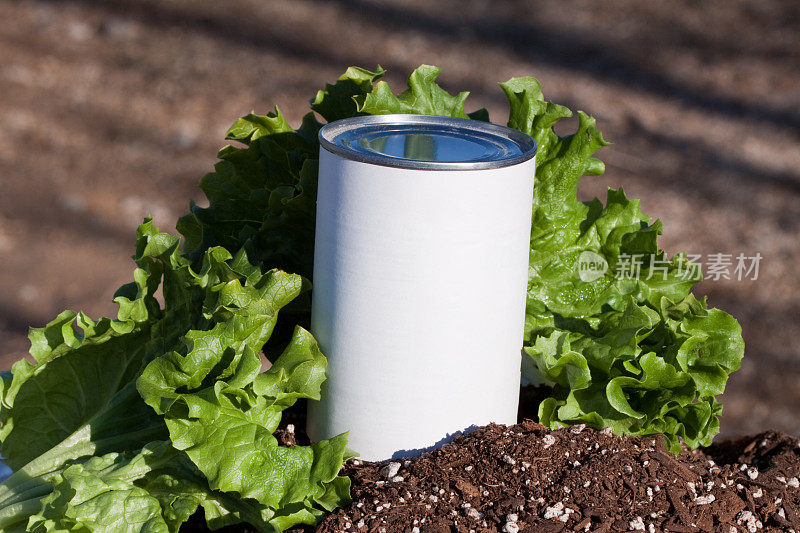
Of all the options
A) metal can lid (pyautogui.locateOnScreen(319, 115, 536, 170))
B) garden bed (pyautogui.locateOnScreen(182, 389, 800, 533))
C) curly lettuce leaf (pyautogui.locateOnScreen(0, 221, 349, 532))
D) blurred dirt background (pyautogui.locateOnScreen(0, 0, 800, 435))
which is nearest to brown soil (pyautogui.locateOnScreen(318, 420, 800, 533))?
garden bed (pyautogui.locateOnScreen(182, 389, 800, 533))

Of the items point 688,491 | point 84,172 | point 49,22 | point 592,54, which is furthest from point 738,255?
point 49,22

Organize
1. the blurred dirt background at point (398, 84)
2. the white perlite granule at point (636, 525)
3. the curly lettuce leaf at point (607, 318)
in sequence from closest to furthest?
the white perlite granule at point (636, 525) < the curly lettuce leaf at point (607, 318) < the blurred dirt background at point (398, 84)

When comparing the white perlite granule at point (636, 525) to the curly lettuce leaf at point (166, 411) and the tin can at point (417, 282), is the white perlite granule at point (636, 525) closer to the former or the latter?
the tin can at point (417, 282)

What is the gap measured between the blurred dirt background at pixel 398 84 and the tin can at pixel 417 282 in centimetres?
335

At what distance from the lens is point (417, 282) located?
2006 mm

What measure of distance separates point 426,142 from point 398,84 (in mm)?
3720

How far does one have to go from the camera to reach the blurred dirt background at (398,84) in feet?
18.1

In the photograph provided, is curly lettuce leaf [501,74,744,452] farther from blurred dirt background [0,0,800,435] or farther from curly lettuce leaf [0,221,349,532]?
blurred dirt background [0,0,800,435]

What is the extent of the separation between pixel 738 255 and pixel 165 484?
13.2 ft

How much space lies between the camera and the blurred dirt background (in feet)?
18.1

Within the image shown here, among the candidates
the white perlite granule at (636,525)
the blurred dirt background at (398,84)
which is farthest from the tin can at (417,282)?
the blurred dirt background at (398,84)

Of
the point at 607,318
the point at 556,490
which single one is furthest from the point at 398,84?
the point at 556,490

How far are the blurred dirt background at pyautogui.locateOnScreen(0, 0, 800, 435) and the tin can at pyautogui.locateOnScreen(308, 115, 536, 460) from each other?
3.35 m

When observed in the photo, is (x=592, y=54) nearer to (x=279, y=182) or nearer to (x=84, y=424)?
(x=279, y=182)
